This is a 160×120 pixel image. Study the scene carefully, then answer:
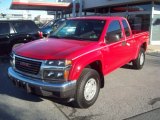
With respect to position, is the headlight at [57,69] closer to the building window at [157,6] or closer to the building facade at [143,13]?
the building facade at [143,13]

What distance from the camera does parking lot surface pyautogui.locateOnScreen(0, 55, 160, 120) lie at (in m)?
4.94

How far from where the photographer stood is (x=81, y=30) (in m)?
6.31

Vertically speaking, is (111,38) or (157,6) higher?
(157,6)

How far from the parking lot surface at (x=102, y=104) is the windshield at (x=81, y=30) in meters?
1.45

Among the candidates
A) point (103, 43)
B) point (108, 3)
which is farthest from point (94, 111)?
point (108, 3)

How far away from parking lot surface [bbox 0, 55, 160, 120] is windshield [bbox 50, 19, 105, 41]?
1.45m

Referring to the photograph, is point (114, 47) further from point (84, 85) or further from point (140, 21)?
point (140, 21)

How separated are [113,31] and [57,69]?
2400 millimetres

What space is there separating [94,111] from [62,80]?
3.31ft

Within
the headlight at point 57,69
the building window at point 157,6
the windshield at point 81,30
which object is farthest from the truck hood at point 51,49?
the building window at point 157,6

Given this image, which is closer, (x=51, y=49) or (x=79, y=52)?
(x=79, y=52)

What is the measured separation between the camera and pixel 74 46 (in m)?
5.36

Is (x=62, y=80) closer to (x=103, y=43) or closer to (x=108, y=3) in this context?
(x=103, y=43)

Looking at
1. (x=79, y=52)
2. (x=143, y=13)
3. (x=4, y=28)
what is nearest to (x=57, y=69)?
(x=79, y=52)
